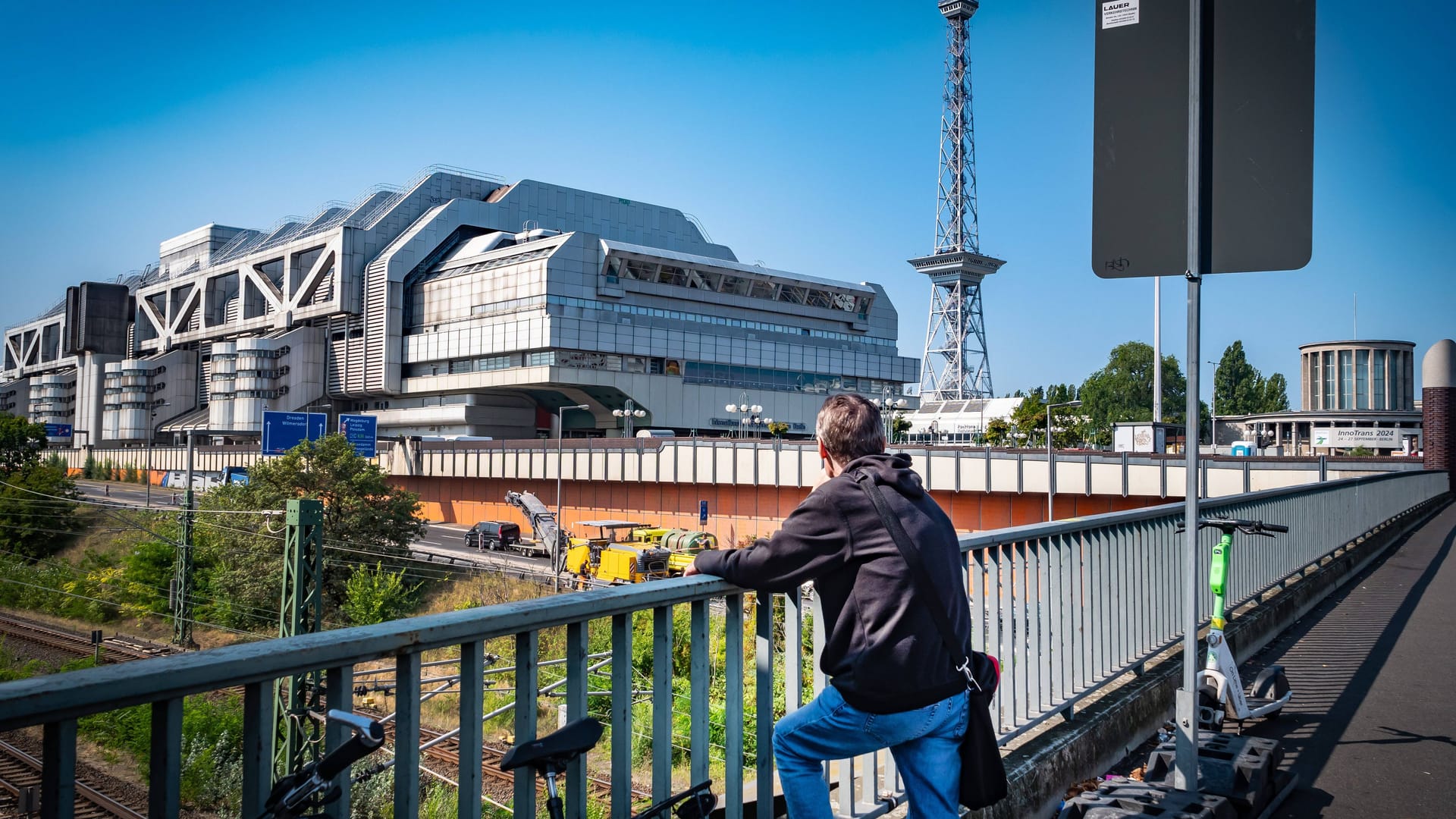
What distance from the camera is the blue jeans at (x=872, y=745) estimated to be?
3.13m

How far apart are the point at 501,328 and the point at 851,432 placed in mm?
79159

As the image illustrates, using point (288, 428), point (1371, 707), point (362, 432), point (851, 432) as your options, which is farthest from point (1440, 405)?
point (362, 432)

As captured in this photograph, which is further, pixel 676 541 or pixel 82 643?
pixel 676 541

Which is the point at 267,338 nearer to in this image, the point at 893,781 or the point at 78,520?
the point at 78,520

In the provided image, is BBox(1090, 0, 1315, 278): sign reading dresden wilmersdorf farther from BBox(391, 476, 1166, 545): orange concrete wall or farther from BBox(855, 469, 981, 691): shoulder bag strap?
BBox(391, 476, 1166, 545): orange concrete wall

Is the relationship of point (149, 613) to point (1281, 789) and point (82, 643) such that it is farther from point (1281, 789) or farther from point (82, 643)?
point (1281, 789)

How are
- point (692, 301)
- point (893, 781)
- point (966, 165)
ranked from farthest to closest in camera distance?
1. point (966, 165)
2. point (692, 301)
3. point (893, 781)

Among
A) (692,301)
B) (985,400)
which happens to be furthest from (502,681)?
(985,400)

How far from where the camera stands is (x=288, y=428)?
5025 cm

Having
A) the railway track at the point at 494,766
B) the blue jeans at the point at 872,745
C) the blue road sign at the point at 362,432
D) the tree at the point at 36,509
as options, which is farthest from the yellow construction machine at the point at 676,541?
the blue jeans at the point at 872,745

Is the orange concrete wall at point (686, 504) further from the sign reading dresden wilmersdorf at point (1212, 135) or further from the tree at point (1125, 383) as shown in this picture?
the tree at point (1125, 383)

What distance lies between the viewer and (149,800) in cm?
196

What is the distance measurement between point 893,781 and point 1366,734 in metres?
3.76

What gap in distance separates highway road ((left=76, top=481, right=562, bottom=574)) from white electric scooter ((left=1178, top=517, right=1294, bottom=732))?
1382 inches
